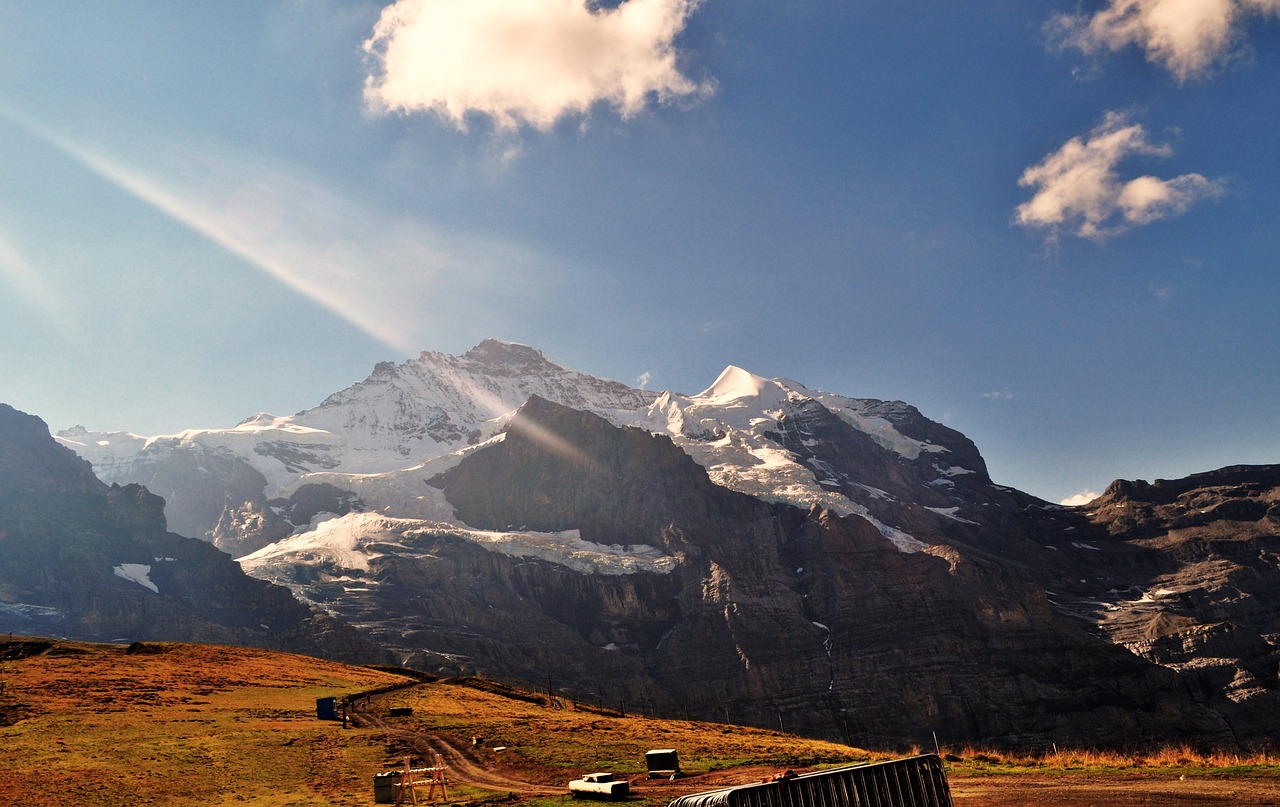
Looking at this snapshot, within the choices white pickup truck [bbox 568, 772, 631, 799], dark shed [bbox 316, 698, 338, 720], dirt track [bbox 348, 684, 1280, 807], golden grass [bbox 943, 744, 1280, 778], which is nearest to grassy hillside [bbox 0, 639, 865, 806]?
dark shed [bbox 316, 698, 338, 720]

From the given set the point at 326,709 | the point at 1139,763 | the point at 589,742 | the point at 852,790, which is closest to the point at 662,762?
the point at 589,742

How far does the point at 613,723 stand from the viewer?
7238 cm

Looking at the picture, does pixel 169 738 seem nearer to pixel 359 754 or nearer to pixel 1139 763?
pixel 359 754

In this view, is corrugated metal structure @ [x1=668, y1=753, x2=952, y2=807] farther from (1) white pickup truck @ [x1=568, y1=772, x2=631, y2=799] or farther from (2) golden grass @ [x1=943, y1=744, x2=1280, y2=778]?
(2) golden grass @ [x1=943, y1=744, x2=1280, y2=778]

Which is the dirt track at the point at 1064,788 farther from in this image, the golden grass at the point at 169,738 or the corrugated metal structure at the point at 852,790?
the corrugated metal structure at the point at 852,790

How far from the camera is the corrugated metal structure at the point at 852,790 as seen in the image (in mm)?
22656

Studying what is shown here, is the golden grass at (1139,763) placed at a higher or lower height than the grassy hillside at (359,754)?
lower

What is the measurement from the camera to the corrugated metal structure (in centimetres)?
2266

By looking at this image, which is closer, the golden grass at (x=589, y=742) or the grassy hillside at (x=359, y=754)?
the grassy hillside at (x=359, y=754)

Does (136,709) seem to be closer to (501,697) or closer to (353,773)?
(353,773)

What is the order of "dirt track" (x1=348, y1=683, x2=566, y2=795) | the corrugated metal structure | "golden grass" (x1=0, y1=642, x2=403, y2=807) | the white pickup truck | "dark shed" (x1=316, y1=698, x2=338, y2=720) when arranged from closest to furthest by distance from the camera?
the corrugated metal structure
the white pickup truck
"golden grass" (x1=0, y1=642, x2=403, y2=807)
"dirt track" (x1=348, y1=683, x2=566, y2=795)
"dark shed" (x1=316, y1=698, x2=338, y2=720)

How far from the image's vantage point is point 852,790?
23.8m

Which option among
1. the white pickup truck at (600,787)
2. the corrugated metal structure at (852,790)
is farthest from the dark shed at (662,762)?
the corrugated metal structure at (852,790)

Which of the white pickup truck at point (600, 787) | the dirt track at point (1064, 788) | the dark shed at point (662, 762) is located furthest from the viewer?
the dark shed at point (662, 762)
